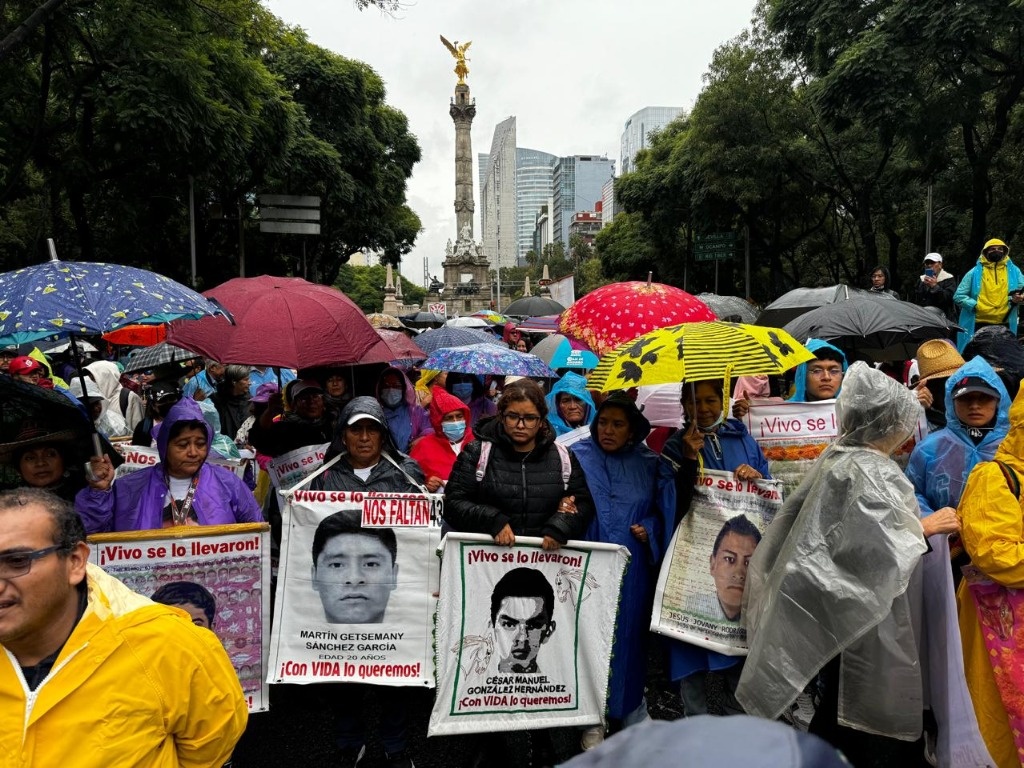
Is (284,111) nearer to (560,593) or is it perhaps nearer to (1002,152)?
(560,593)

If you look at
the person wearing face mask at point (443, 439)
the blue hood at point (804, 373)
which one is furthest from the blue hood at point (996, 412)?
the person wearing face mask at point (443, 439)

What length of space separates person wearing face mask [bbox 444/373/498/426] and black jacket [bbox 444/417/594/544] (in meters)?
2.97

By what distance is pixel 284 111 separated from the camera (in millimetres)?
17000

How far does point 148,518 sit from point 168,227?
18.8 meters

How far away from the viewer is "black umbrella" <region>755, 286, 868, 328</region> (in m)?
8.22

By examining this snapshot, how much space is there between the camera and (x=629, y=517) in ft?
11.7

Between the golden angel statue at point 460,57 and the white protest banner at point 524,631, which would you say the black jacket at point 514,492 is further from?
the golden angel statue at point 460,57

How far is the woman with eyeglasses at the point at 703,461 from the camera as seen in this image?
3428mm

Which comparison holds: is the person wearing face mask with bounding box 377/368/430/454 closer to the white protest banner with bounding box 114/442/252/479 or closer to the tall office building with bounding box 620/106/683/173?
the white protest banner with bounding box 114/442/252/479

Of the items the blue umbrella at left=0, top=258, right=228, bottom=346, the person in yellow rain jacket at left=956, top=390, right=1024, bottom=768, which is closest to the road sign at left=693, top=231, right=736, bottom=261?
the person in yellow rain jacket at left=956, top=390, right=1024, bottom=768

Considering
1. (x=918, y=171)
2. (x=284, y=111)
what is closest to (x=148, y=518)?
(x=284, y=111)

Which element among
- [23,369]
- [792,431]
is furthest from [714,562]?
[23,369]

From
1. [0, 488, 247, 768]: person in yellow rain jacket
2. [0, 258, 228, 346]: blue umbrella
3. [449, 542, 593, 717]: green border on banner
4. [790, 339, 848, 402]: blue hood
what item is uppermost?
[0, 258, 228, 346]: blue umbrella

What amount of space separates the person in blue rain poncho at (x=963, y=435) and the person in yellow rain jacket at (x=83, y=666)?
114 inches
